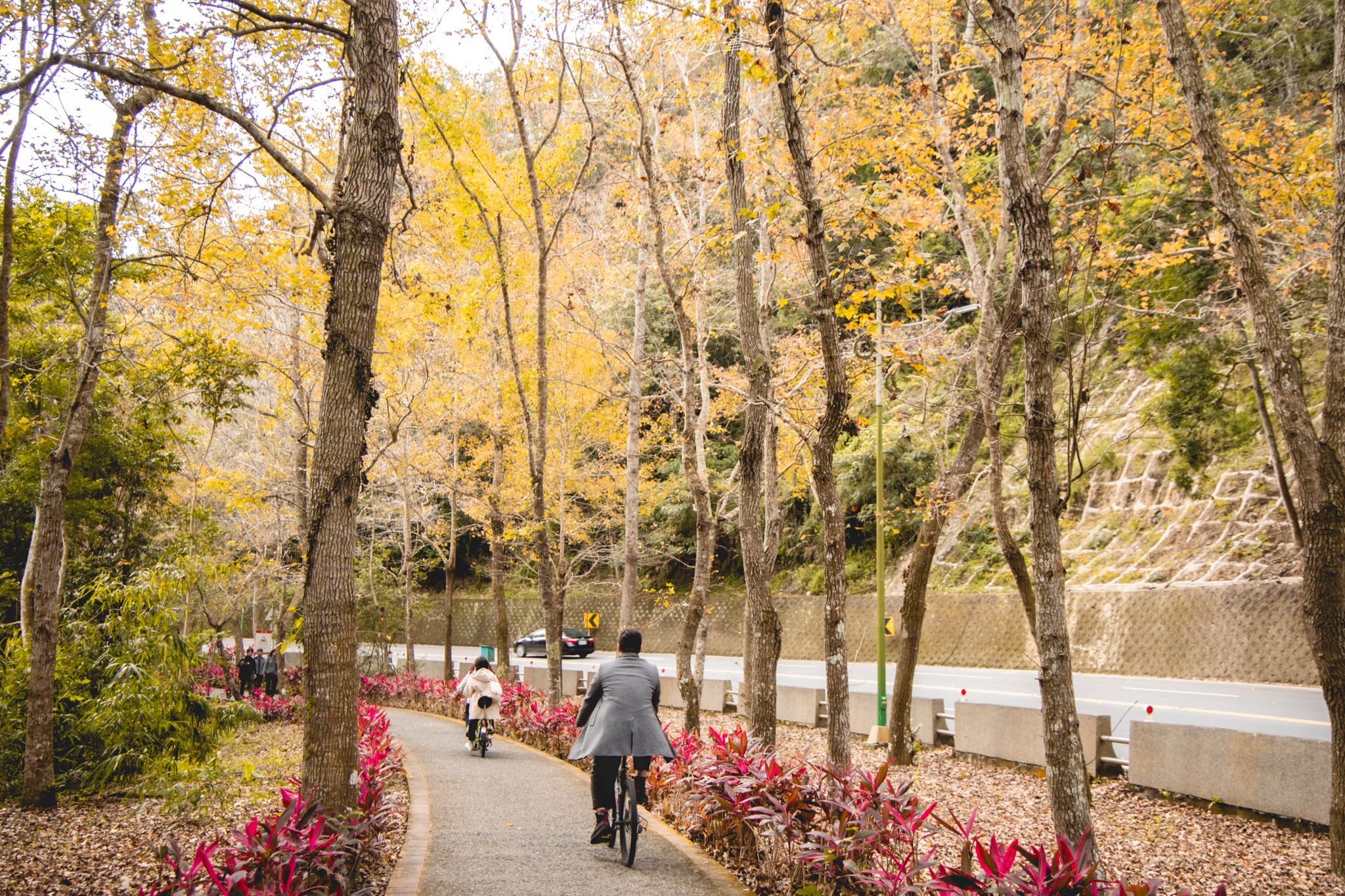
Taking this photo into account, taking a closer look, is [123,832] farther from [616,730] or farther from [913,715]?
[913,715]

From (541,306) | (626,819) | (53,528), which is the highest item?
(541,306)

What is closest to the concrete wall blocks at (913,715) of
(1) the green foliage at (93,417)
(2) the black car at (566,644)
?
(1) the green foliage at (93,417)

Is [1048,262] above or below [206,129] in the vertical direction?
below

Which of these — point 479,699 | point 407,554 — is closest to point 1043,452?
point 479,699

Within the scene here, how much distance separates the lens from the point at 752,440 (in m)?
8.63

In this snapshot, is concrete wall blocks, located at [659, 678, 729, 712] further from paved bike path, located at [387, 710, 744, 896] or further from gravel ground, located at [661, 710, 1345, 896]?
paved bike path, located at [387, 710, 744, 896]

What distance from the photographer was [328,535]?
17.8 ft

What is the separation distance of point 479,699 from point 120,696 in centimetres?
421

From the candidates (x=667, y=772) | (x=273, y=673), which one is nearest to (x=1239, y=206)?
(x=667, y=772)

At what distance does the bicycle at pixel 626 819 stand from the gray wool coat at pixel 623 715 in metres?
0.21

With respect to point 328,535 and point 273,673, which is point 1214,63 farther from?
point 273,673

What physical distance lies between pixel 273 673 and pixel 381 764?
18729 mm

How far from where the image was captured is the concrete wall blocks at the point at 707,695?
1752 cm

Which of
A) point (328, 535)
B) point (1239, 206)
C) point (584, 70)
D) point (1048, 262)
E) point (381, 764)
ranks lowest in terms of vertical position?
point (381, 764)
